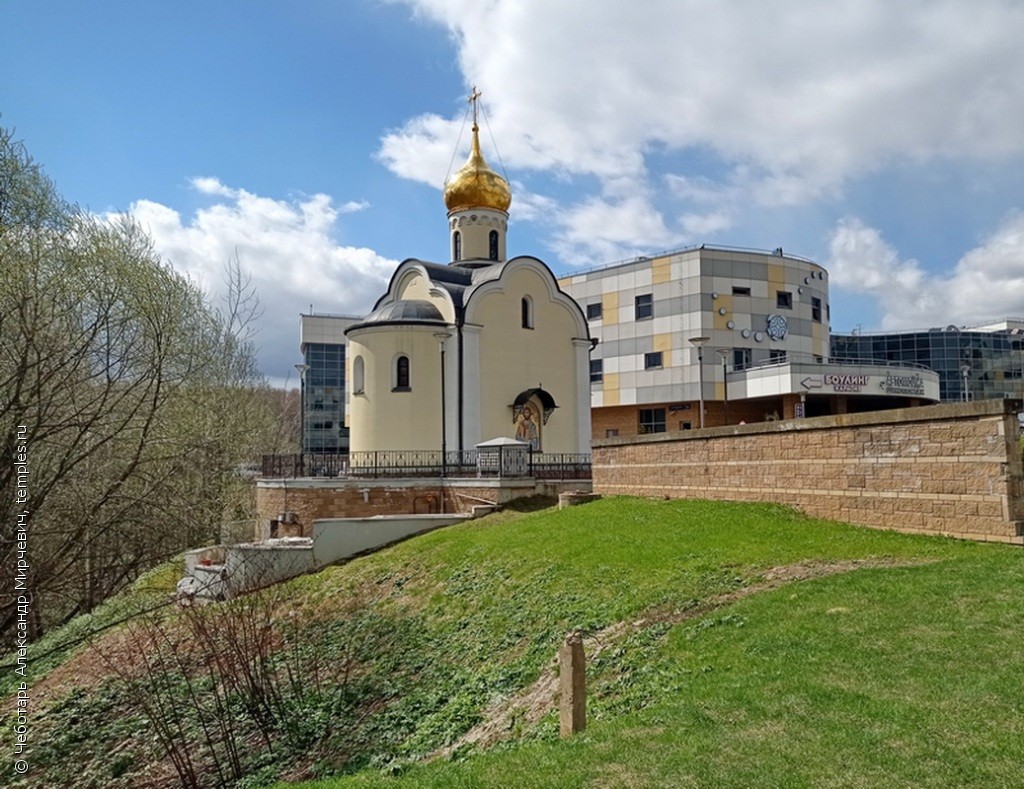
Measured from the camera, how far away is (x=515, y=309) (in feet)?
90.0

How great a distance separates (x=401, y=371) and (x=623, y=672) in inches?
763

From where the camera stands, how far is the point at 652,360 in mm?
42844

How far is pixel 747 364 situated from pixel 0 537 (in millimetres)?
36622

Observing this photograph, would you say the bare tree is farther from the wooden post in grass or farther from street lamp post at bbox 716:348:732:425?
street lamp post at bbox 716:348:732:425

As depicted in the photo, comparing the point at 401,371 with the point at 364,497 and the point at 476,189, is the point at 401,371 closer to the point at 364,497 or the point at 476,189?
the point at 364,497

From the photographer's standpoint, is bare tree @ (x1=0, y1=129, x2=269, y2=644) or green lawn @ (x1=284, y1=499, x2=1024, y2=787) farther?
bare tree @ (x1=0, y1=129, x2=269, y2=644)

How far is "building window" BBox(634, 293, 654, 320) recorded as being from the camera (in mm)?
42969

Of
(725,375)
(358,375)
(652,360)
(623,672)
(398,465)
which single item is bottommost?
(623,672)

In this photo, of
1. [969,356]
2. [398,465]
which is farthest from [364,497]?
[969,356]

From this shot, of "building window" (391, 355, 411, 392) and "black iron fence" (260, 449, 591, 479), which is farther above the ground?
"building window" (391, 355, 411, 392)

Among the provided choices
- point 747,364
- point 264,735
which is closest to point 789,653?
point 264,735

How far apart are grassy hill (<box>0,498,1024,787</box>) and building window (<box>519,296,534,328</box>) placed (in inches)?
504

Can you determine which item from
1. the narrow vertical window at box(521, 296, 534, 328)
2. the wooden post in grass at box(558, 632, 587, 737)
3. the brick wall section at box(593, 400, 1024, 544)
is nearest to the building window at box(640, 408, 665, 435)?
the narrow vertical window at box(521, 296, 534, 328)

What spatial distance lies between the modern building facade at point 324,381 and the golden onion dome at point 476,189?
40.9 m
